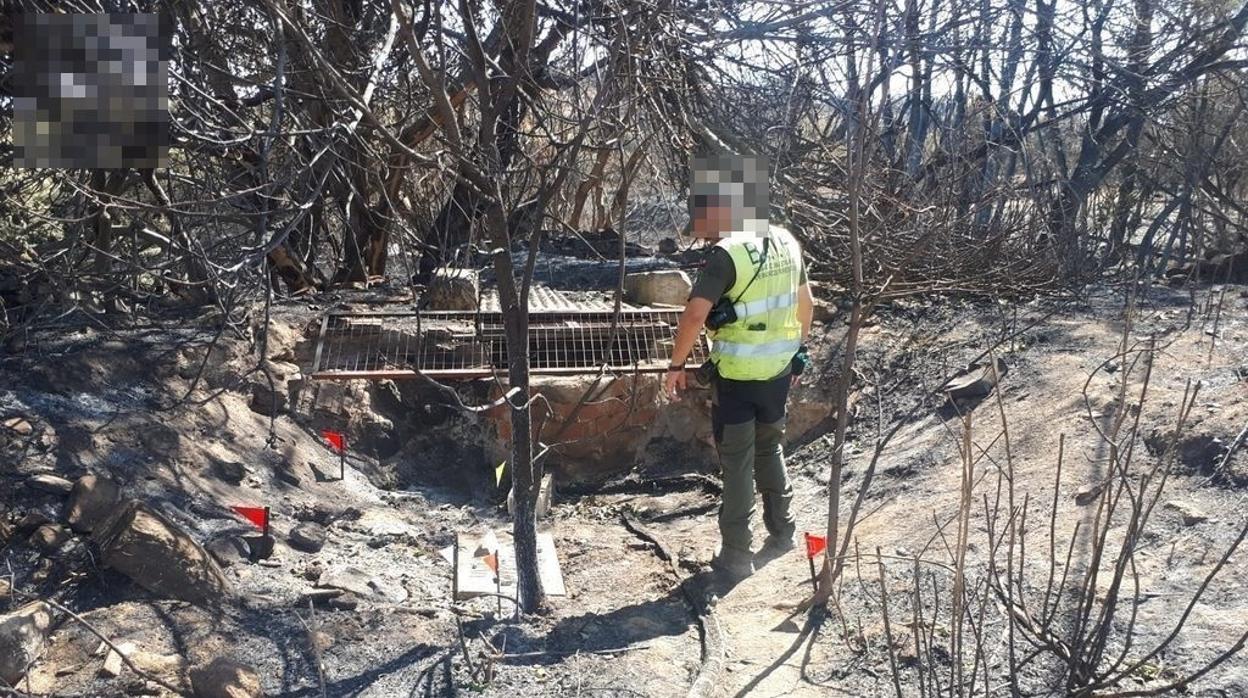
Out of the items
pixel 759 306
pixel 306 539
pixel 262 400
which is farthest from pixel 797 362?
pixel 262 400

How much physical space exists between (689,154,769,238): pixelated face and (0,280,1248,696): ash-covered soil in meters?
1.00

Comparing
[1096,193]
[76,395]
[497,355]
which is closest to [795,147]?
[497,355]

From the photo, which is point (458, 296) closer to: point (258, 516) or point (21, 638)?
point (258, 516)

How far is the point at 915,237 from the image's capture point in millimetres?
7121

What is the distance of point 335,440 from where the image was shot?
5516mm

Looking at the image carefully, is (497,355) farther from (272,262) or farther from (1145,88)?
(1145,88)

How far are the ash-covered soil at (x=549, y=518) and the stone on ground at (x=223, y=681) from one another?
129mm

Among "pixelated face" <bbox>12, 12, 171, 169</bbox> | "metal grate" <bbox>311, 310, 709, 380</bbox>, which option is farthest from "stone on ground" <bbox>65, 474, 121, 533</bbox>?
"metal grate" <bbox>311, 310, 709, 380</bbox>

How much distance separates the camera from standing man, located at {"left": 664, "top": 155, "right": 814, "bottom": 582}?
427 centimetres

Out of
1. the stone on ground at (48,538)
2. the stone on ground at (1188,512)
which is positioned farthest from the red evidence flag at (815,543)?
the stone on ground at (48,538)

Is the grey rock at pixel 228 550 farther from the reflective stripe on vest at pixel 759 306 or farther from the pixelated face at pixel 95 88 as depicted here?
the reflective stripe on vest at pixel 759 306

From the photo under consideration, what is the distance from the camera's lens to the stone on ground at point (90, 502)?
150 inches

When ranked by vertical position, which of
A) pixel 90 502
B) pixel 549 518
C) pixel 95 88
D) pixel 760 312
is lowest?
pixel 549 518

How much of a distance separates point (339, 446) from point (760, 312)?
240cm
